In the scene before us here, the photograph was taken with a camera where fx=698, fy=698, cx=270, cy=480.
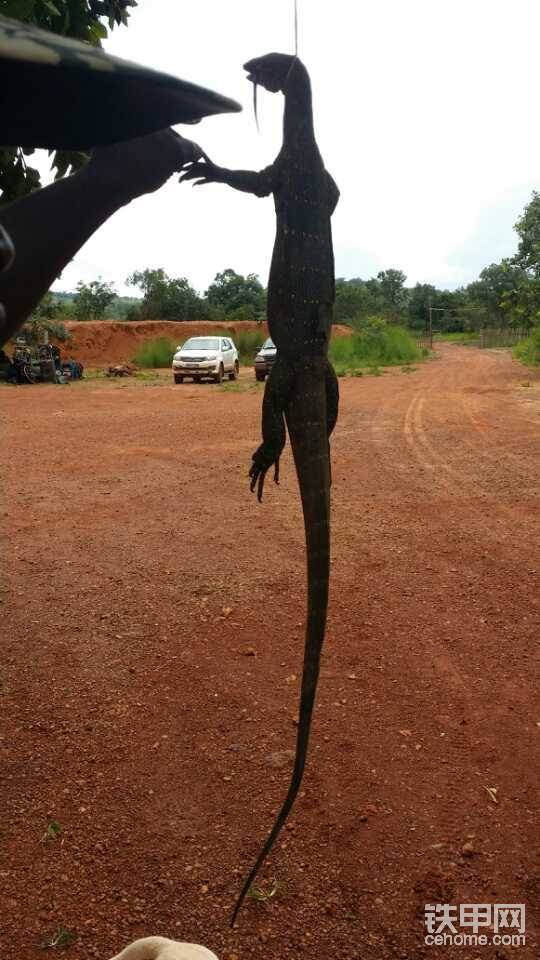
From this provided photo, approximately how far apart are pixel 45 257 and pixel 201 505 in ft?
18.5

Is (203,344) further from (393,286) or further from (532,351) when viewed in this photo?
(393,286)

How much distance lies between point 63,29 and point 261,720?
301 cm

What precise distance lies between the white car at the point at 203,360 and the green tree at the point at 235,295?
2150 centimetres

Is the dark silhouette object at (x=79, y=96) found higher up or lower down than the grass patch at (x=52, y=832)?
higher up

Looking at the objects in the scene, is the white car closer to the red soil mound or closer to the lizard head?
the red soil mound

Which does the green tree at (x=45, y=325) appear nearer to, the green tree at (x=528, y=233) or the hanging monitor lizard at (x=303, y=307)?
the green tree at (x=528, y=233)

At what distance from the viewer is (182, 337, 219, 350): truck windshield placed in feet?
67.3

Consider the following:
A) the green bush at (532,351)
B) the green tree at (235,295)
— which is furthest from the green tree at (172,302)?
the green bush at (532,351)

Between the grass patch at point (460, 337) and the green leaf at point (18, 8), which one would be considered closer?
the green leaf at point (18, 8)

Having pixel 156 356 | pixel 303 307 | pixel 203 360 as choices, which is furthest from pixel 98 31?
pixel 156 356

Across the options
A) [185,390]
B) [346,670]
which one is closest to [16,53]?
[346,670]

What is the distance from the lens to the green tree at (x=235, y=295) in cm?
4250

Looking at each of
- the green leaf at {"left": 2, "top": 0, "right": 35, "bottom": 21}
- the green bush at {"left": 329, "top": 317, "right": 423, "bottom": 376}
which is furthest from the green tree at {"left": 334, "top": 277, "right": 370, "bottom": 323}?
the green leaf at {"left": 2, "top": 0, "right": 35, "bottom": 21}

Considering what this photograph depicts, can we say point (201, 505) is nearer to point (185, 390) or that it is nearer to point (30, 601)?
point (30, 601)
